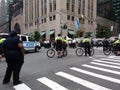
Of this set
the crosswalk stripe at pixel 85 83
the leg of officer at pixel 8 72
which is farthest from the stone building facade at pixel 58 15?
the leg of officer at pixel 8 72

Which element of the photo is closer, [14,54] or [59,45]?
[14,54]

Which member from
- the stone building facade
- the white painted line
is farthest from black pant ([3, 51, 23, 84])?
the stone building facade

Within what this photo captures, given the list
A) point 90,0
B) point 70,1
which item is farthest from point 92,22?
point 70,1

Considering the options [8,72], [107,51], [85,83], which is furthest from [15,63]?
[107,51]

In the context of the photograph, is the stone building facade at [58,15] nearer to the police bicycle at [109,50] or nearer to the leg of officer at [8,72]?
the police bicycle at [109,50]

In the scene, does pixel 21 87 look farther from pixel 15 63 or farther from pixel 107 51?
pixel 107 51

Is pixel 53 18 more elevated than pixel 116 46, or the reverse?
pixel 53 18

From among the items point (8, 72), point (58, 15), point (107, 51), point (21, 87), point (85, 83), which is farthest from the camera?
point (58, 15)

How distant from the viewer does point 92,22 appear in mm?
87438

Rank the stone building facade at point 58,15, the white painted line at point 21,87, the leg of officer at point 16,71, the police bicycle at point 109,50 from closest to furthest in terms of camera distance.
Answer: the white painted line at point 21,87, the leg of officer at point 16,71, the police bicycle at point 109,50, the stone building facade at point 58,15

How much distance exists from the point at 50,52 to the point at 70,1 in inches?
2158

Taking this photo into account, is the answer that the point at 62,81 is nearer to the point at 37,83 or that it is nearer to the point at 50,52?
the point at 37,83

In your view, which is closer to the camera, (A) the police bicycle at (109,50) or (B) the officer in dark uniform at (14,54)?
(B) the officer in dark uniform at (14,54)

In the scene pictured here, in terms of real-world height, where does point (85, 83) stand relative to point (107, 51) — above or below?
below
